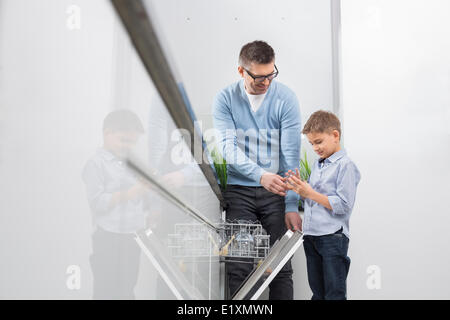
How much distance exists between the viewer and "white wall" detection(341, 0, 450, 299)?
1.92 m

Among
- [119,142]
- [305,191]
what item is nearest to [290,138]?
[305,191]

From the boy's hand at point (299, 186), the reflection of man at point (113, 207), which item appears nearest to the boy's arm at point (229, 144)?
the boy's hand at point (299, 186)

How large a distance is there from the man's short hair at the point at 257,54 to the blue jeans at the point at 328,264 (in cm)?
71

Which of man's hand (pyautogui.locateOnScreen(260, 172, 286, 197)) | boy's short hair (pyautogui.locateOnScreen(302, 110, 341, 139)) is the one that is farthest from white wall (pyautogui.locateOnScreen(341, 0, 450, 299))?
man's hand (pyautogui.locateOnScreen(260, 172, 286, 197))

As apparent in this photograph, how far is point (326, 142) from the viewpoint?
5.73 feet

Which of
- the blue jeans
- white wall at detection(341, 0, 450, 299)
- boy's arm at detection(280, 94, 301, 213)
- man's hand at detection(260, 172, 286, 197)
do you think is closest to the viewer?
the blue jeans

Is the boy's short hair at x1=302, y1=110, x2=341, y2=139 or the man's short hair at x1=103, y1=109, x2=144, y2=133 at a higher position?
the boy's short hair at x1=302, y1=110, x2=341, y2=139

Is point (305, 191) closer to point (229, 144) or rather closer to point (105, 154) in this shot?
point (229, 144)

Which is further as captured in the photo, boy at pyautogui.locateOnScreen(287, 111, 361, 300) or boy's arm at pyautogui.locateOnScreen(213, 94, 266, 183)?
boy's arm at pyautogui.locateOnScreen(213, 94, 266, 183)

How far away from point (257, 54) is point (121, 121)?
1416 mm

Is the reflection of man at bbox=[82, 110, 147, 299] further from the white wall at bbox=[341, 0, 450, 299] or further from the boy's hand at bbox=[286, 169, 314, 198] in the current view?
the white wall at bbox=[341, 0, 450, 299]

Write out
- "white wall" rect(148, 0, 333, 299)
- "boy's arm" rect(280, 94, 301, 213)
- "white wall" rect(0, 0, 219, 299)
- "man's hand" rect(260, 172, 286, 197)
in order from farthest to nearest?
"white wall" rect(148, 0, 333, 299) → "boy's arm" rect(280, 94, 301, 213) → "man's hand" rect(260, 172, 286, 197) → "white wall" rect(0, 0, 219, 299)

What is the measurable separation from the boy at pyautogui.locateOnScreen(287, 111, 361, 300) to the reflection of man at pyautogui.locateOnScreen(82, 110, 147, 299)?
1257mm

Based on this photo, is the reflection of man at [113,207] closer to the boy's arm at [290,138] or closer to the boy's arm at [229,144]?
the boy's arm at [229,144]
